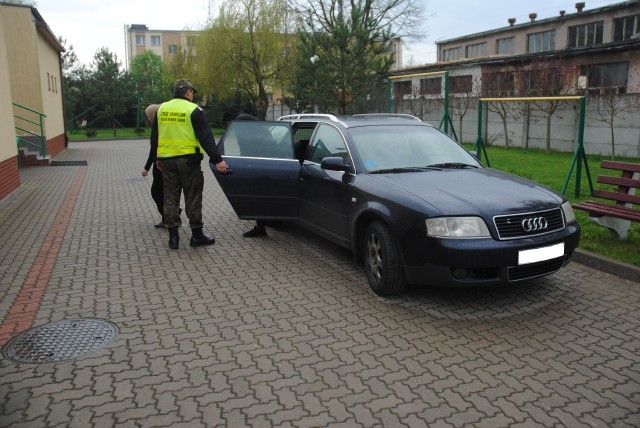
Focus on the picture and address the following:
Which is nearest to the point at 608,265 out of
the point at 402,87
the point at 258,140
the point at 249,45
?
the point at 258,140

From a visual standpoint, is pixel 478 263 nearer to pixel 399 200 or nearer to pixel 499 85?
pixel 399 200

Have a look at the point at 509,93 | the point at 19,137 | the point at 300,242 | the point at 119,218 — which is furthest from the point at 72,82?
the point at 300,242

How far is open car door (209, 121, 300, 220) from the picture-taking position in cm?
695

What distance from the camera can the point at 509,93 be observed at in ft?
82.2

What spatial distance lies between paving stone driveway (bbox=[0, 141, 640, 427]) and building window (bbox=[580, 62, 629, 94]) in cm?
1994

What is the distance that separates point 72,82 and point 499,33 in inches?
1346

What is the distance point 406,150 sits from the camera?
20.1 feet

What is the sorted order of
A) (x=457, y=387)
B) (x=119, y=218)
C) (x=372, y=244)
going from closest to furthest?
(x=457, y=387) < (x=372, y=244) < (x=119, y=218)

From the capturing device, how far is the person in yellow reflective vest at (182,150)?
6695 mm

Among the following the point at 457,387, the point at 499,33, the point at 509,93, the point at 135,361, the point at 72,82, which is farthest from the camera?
the point at 499,33

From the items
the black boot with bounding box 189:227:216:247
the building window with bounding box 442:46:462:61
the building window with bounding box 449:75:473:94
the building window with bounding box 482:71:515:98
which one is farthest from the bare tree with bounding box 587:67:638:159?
the building window with bounding box 442:46:462:61

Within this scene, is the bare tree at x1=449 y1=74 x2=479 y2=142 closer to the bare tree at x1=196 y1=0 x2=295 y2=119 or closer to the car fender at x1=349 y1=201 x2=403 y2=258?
the bare tree at x1=196 y1=0 x2=295 y2=119

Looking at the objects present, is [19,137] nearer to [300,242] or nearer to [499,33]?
[300,242]

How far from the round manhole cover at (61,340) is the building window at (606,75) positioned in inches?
895
